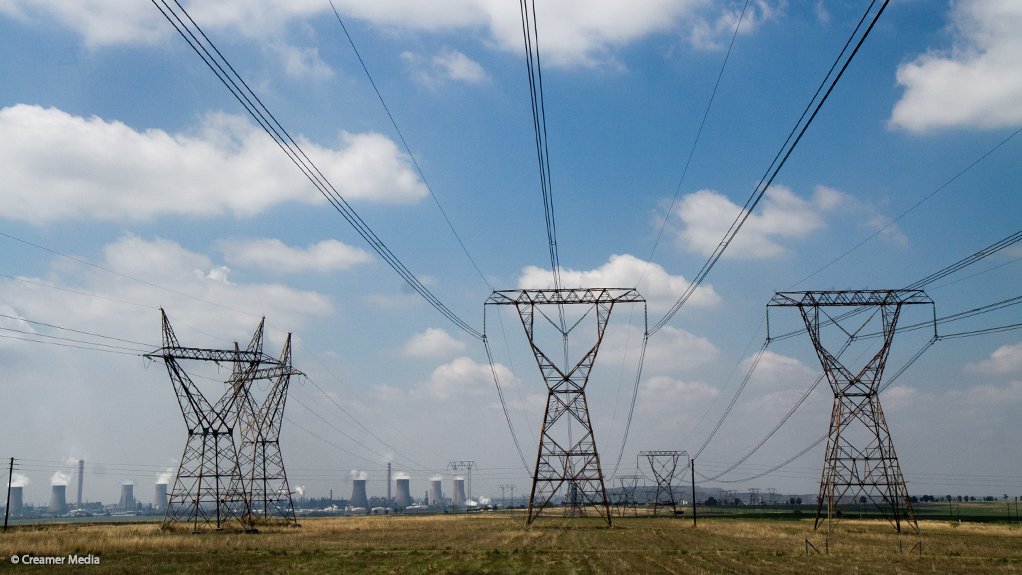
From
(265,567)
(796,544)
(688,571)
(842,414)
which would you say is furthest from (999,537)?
(265,567)

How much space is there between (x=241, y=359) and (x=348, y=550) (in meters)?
29.2

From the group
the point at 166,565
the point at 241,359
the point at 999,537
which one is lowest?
the point at 999,537

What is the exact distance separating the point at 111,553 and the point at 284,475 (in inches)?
1594

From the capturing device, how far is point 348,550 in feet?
147

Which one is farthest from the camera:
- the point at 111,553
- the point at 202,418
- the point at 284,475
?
the point at 284,475

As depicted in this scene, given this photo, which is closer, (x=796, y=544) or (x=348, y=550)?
(x=348, y=550)

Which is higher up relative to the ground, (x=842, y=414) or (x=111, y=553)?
(x=842, y=414)

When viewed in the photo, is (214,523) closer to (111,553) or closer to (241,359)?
(241,359)

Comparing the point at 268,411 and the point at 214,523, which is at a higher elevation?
the point at 268,411

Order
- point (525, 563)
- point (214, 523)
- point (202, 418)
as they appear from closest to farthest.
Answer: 1. point (525, 563)
2. point (202, 418)
3. point (214, 523)

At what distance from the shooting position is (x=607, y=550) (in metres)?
44.5

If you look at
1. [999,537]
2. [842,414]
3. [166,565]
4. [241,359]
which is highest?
[241,359]

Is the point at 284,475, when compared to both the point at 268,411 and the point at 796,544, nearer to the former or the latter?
the point at 268,411

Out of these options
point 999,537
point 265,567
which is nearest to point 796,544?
point 999,537
